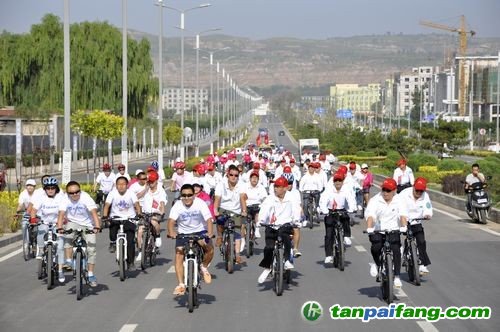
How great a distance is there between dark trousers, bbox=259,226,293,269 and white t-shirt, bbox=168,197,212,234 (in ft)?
4.24

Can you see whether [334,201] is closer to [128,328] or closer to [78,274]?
[78,274]

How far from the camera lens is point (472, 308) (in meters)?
12.6

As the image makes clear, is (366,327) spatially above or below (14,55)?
below

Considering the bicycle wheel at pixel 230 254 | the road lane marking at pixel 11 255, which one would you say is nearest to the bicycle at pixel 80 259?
the bicycle wheel at pixel 230 254

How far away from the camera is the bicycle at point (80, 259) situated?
13664mm

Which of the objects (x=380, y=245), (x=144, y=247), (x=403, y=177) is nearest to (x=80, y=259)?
(x=144, y=247)

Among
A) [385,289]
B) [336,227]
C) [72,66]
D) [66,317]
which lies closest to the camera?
[66,317]

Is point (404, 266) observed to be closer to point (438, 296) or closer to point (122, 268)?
point (438, 296)

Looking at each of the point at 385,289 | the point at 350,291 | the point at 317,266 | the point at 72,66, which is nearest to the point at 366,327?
the point at 385,289

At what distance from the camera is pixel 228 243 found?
1669 centimetres

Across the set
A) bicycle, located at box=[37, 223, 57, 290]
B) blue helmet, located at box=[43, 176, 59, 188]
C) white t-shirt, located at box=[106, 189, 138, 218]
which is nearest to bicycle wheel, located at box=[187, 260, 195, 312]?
bicycle, located at box=[37, 223, 57, 290]

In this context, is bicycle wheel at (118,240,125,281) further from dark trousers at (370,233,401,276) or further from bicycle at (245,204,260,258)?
dark trousers at (370,233,401,276)

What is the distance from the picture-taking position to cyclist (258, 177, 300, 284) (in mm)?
14109

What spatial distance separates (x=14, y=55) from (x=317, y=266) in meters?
48.0
